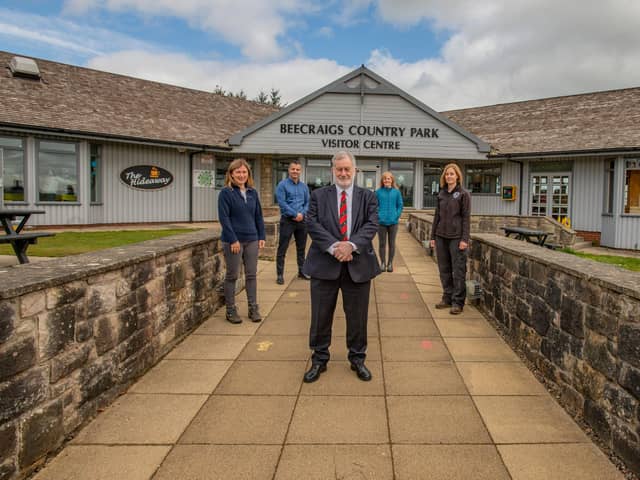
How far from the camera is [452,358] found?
4.56 meters

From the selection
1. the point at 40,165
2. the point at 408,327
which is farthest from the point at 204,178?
the point at 408,327

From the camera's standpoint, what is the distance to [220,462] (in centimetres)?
278

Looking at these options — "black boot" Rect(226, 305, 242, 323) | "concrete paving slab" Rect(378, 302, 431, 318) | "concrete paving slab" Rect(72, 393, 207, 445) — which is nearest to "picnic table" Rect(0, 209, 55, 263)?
"black boot" Rect(226, 305, 242, 323)

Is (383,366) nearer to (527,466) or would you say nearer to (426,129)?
(527,466)

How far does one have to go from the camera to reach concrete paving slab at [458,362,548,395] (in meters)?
3.80

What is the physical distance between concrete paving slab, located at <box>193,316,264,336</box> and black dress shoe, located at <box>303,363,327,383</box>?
140 centimetres

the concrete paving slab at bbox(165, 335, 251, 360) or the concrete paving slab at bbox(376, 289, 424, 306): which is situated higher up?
→ the concrete paving slab at bbox(376, 289, 424, 306)

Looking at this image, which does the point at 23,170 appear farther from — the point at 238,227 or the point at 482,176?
the point at 482,176

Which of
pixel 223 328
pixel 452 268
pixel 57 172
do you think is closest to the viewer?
pixel 223 328

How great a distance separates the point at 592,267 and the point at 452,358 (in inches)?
60.0

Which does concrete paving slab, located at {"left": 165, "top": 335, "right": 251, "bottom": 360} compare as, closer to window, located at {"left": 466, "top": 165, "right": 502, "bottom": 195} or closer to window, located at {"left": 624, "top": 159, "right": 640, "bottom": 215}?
window, located at {"left": 624, "top": 159, "right": 640, "bottom": 215}

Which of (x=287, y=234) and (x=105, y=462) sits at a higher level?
(x=287, y=234)

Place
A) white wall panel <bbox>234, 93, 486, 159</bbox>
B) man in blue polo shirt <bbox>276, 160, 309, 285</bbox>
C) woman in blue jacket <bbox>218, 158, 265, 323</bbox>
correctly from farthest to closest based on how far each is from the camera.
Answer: white wall panel <bbox>234, 93, 486, 159</bbox> < man in blue polo shirt <bbox>276, 160, 309, 285</bbox> < woman in blue jacket <bbox>218, 158, 265, 323</bbox>

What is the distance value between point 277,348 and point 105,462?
7.13ft
